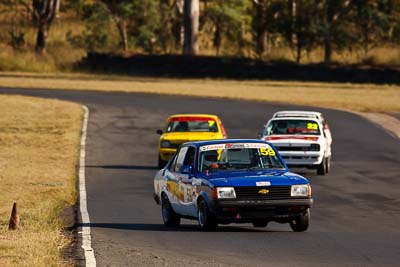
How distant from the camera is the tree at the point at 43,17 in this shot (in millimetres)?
86625

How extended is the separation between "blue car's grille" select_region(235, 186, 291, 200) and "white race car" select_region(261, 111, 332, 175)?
40.2 feet

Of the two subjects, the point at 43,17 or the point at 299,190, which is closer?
the point at 299,190

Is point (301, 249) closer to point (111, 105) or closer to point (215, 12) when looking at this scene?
point (111, 105)

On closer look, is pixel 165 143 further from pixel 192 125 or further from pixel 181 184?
pixel 181 184

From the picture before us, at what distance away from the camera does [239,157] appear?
18.1 m

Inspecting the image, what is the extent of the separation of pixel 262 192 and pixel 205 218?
95 cm

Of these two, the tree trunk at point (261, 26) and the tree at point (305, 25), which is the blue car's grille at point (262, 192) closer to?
the tree at point (305, 25)

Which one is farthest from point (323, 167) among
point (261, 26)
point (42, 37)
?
point (42, 37)

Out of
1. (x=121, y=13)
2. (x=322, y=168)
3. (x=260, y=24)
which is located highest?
(x=322, y=168)

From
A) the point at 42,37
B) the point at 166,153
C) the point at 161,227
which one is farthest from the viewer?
the point at 42,37

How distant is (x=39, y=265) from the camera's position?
13.1 metres

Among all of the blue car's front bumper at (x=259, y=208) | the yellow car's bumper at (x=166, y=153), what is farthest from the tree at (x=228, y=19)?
the blue car's front bumper at (x=259, y=208)

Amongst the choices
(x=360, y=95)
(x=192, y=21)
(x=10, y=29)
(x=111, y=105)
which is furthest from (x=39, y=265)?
(x=10, y=29)

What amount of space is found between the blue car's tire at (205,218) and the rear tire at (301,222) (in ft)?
3.62
